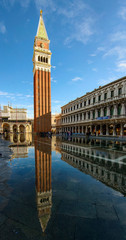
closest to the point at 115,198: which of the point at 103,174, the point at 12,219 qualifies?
the point at 103,174

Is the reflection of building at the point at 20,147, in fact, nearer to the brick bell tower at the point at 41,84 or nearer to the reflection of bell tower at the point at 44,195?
the reflection of bell tower at the point at 44,195

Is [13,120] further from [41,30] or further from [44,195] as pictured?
[44,195]

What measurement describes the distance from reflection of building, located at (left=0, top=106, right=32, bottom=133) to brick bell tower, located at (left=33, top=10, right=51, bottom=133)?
3035 cm

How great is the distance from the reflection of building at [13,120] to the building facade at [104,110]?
46523mm

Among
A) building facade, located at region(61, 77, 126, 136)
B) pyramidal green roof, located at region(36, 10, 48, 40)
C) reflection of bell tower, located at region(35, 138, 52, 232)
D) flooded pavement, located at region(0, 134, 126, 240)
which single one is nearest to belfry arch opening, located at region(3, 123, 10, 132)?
building facade, located at region(61, 77, 126, 136)

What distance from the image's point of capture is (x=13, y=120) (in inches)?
3127

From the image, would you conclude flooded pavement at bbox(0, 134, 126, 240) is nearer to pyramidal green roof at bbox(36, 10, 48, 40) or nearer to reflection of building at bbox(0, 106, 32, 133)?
pyramidal green roof at bbox(36, 10, 48, 40)

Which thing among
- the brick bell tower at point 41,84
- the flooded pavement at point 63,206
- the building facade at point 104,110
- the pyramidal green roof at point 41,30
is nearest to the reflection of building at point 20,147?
the flooded pavement at point 63,206

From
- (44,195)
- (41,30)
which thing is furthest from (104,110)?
(41,30)

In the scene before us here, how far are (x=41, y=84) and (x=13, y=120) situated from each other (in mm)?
40649

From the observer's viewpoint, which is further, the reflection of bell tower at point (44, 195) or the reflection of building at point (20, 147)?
the reflection of building at point (20, 147)

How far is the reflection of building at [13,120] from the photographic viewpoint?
253ft

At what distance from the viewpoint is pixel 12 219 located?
8.28ft

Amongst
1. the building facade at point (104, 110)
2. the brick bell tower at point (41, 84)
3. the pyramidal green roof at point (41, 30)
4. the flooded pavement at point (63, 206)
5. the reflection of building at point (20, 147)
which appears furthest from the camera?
the pyramidal green roof at point (41, 30)
